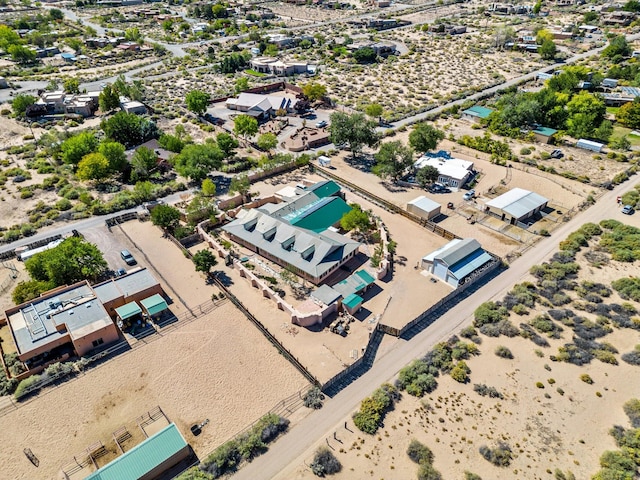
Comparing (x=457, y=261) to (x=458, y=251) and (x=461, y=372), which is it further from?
(x=461, y=372)

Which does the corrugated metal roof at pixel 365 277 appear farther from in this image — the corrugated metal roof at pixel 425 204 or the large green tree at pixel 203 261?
the large green tree at pixel 203 261

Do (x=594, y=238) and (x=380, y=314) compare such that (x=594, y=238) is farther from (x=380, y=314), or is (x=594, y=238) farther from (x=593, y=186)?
(x=380, y=314)

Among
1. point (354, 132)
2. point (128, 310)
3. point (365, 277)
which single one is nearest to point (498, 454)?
point (365, 277)

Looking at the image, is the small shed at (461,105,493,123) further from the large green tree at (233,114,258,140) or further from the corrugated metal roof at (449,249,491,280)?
the corrugated metal roof at (449,249,491,280)

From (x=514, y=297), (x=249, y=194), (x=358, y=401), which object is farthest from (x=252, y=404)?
(x=249, y=194)

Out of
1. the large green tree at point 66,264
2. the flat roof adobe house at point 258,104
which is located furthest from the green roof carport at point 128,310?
the flat roof adobe house at point 258,104

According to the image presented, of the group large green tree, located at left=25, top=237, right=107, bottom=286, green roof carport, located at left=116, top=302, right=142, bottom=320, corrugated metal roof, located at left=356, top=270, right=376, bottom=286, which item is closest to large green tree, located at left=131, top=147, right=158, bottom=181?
large green tree, located at left=25, top=237, right=107, bottom=286

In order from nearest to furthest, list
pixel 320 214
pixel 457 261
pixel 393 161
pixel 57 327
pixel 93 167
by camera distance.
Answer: pixel 57 327 → pixel 457 261 → pixel 320 214 → pixel 93 167 → pixel 393 161
